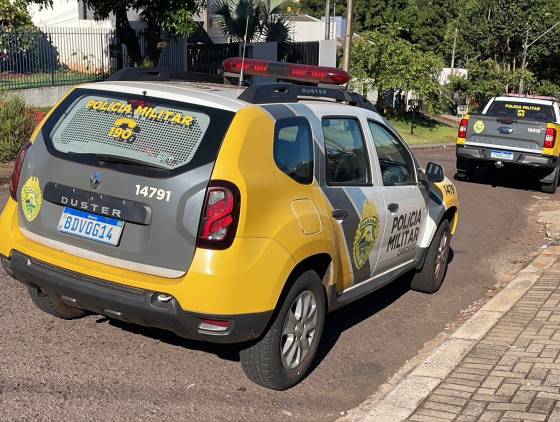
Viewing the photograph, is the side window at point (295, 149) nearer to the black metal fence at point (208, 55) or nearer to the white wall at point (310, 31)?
the black metal fence at point (208, 55)

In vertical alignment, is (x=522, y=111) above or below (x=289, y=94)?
below

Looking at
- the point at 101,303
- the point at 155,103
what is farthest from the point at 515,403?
the point at 155,103

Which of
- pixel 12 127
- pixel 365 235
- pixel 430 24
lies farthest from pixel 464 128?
pixel 430 24

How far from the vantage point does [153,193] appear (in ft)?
12.7

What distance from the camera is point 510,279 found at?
759cm

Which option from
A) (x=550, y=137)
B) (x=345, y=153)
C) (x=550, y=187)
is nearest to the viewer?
(x=345, y=153)

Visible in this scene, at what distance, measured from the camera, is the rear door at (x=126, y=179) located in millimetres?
3832

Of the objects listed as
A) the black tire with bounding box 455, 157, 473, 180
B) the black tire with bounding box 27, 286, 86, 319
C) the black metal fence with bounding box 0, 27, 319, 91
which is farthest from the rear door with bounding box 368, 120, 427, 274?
the black metal fence with bounding box 0, 27, 319, 91

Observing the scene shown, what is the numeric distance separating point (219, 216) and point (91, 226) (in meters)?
0.81

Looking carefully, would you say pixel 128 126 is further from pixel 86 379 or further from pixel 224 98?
pixel 86 379

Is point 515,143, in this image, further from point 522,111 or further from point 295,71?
point 295,71

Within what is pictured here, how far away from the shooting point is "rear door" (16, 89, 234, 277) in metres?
3.83

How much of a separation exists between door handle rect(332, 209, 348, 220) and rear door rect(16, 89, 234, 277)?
100 centimetres

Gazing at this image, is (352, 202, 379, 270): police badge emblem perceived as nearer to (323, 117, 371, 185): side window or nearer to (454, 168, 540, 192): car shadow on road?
(323, 117, 371, 185): side window
